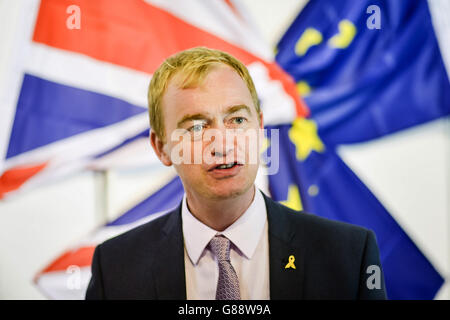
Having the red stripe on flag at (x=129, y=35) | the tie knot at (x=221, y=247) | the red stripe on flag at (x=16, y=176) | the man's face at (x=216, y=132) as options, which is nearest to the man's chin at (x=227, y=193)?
the man's face at (x=216, y=132)

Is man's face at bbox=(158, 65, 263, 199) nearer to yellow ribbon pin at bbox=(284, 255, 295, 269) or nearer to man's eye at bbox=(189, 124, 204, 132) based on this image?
man's eye at bbox=(189, 124, 204, 132)

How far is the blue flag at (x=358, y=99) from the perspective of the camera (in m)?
1.53

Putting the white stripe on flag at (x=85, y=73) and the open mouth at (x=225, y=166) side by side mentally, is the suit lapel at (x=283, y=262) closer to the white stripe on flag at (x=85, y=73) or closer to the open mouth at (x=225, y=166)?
the open mouth at (x=225, y=166)

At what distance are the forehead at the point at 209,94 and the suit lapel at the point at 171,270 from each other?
1.17 ft

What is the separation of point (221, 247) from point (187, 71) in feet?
1.62

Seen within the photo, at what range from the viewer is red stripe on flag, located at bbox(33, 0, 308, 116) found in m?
1.49

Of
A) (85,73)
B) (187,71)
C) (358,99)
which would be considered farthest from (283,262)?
(85,73)

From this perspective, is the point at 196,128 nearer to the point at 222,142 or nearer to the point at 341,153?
the point at 222,142

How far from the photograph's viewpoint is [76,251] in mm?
1490

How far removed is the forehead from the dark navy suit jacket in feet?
1.03

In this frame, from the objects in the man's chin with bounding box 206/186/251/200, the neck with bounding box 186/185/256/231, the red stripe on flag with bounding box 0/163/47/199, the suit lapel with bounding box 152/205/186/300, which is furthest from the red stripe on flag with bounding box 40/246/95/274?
the man's chin with bounding box 206/186/251/200

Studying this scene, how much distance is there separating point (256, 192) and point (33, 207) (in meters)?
0.90

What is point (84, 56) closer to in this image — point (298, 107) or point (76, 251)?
point (76, 251)
